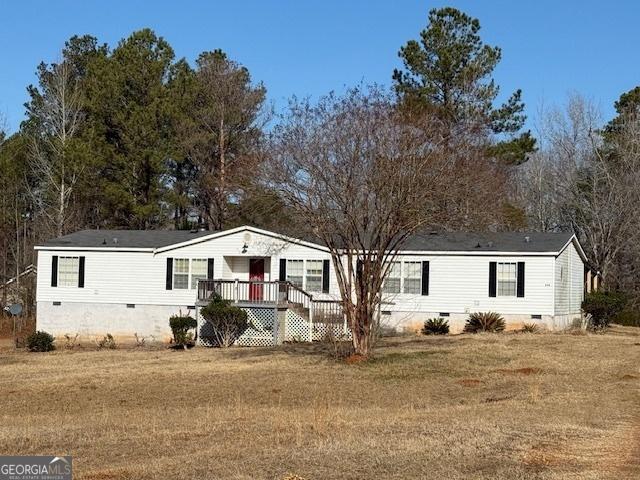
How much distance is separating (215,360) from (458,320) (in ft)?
36.0

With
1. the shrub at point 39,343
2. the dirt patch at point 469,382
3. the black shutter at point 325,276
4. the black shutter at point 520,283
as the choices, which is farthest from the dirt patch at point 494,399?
the shrub at point 39,343

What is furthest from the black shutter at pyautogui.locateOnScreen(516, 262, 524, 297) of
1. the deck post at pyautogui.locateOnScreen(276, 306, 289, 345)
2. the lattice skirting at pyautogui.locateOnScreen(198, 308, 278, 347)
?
the lattice skirting at pyautogui.locateOnScreen(198, 308, 278, 347)

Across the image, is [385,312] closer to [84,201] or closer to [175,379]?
[175,379]

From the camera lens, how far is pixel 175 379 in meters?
23.1

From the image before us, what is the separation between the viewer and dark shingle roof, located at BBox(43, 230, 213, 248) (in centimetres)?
3791

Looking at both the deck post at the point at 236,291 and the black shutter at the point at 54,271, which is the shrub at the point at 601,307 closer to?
the deck post at the point at 236,291

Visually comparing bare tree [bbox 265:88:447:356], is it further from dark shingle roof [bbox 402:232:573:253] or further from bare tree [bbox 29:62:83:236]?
bare tree [bbox 29:62:83:236]

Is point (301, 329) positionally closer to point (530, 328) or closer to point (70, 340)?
point (530, 328)

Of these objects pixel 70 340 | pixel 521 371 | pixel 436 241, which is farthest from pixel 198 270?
pixel 521 371

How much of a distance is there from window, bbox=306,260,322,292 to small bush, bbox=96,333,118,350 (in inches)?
306

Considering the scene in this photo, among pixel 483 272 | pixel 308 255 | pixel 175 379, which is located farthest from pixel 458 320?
pixel 175 379

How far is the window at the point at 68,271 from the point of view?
38.0 metres

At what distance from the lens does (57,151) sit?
154 ft

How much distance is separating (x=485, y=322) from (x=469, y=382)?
12.7m
